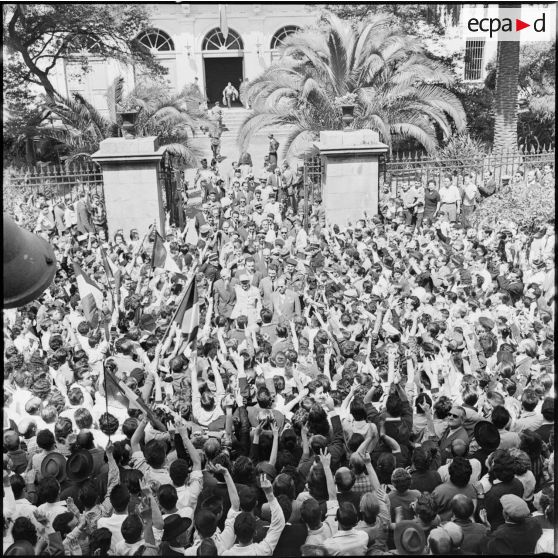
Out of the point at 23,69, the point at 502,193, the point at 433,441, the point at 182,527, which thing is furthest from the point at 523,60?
the point at 182,527

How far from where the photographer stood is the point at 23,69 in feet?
89.1

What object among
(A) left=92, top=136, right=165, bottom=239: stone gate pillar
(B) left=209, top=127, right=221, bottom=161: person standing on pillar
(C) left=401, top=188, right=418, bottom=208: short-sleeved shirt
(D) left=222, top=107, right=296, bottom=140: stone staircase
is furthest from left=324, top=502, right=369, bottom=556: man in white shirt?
(D) left=222, top=107, right=296, bottom=140: stone staircase

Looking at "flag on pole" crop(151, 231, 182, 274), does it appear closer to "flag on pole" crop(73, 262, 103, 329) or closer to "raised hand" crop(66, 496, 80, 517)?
"flag on pole" crop(73, 262, 103, 329)

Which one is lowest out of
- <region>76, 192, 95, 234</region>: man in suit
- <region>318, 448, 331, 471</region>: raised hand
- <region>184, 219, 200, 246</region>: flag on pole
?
<region>318, 448, 331, 471</region>: raised hand

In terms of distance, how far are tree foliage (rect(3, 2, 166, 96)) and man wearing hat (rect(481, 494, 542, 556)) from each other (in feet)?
75.2

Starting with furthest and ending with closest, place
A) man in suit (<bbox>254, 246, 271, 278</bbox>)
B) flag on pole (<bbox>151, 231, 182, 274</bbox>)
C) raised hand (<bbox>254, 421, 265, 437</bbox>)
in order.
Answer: man in suit (<bbox>254, 246, 271, 278</bbox>) < flag on pole (<bbox>151, 231, 182, 274</bbox>) < raised hand (<bbox>254, 421, 265, 437</bbox>)

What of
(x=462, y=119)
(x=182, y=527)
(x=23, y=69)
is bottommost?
(x=182, y=527)

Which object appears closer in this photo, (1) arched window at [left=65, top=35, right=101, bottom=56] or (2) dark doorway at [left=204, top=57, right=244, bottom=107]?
(1) arched window at [left=65, top=35, right=101, bottom=56]

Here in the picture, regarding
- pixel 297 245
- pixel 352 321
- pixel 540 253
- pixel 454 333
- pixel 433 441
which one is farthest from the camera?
pixel 297 245

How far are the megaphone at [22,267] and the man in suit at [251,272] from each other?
7.19m

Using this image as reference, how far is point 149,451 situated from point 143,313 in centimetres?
398

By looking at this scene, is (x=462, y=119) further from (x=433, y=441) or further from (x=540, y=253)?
(x=433, y=441)

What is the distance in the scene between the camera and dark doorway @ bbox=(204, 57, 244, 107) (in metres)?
37.6

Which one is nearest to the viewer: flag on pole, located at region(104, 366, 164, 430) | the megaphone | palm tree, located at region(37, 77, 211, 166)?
the megaphone
